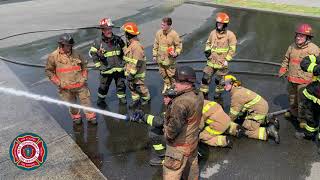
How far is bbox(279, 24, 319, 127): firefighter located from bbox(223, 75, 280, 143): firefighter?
729 millimetres

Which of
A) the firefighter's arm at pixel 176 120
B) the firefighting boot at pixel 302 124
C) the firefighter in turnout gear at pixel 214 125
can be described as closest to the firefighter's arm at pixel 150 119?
the firefighter's arm at pixel 176 120

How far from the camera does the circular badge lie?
4.35 m

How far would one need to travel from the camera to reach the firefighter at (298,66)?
630 centimetres

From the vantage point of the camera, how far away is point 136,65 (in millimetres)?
7043

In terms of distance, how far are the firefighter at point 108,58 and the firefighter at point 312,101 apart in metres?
3.63

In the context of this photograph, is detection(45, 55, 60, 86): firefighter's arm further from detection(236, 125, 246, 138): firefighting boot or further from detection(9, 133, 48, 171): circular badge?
detection(236, 125, 246, 138): firefighting boot

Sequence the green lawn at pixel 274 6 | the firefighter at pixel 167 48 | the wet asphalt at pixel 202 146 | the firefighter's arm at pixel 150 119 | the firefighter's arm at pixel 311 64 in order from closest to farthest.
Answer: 1. the firefighter's arm at pixel 150 119
2. the wet asphalt at pixel 202 146
3. the firefighter's arm at pixel 311 64
4. the firefighter at pixel 167 48
5. the green lawn at pixel 274 6

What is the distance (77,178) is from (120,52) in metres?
3.11

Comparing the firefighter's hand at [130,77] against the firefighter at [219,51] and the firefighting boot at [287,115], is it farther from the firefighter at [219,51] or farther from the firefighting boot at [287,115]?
the firefighting boot at [287,115]

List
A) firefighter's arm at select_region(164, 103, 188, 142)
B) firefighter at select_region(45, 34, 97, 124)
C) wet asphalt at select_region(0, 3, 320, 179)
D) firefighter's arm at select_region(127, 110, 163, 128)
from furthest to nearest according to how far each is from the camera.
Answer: firefighter at select_region(45, 34, 97, 124) < wet asphalt at select_region(0, 3, 320, 179) < firefighter's arm at select_region(127, 110, 163, 128) < firefighter's arm at select_region(164, 103, 188, 142)

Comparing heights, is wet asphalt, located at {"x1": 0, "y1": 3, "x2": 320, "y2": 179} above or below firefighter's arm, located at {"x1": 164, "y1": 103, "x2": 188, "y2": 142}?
below

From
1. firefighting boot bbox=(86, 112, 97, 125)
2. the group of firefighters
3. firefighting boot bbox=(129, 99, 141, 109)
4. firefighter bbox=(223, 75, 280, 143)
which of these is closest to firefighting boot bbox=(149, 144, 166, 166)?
the group of firefighters

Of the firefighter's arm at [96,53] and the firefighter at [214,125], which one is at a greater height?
the firefighter's arm at [96,53]

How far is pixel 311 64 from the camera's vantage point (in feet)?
19.0
